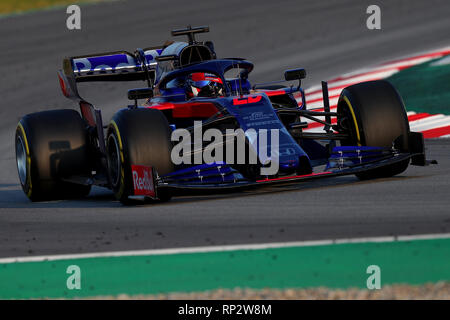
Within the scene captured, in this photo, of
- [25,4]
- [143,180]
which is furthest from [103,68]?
[25,4]

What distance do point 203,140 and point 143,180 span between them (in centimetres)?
99

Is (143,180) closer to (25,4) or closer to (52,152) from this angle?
(52,152)

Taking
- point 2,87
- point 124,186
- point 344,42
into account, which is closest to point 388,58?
point 344,42

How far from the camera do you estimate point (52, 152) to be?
992 centimetres

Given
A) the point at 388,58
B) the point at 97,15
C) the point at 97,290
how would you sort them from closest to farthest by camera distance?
the point at 97,290, the point at 388,58, the point at 97,15

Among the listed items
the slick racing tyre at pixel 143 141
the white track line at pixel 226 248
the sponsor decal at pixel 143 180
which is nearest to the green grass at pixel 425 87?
the slick racing tyre at pixel 143 141

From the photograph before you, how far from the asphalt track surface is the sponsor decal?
0.17 m

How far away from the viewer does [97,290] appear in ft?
19.5

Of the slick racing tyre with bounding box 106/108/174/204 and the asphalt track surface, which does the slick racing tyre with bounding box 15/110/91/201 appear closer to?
the asphalt track surface

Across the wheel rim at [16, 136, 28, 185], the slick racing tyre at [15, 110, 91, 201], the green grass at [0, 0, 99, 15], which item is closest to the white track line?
the slick racing tyre at [15, 110, 91, 201]

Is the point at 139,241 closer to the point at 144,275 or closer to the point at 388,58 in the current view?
the point at 144,275

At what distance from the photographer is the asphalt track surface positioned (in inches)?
287
